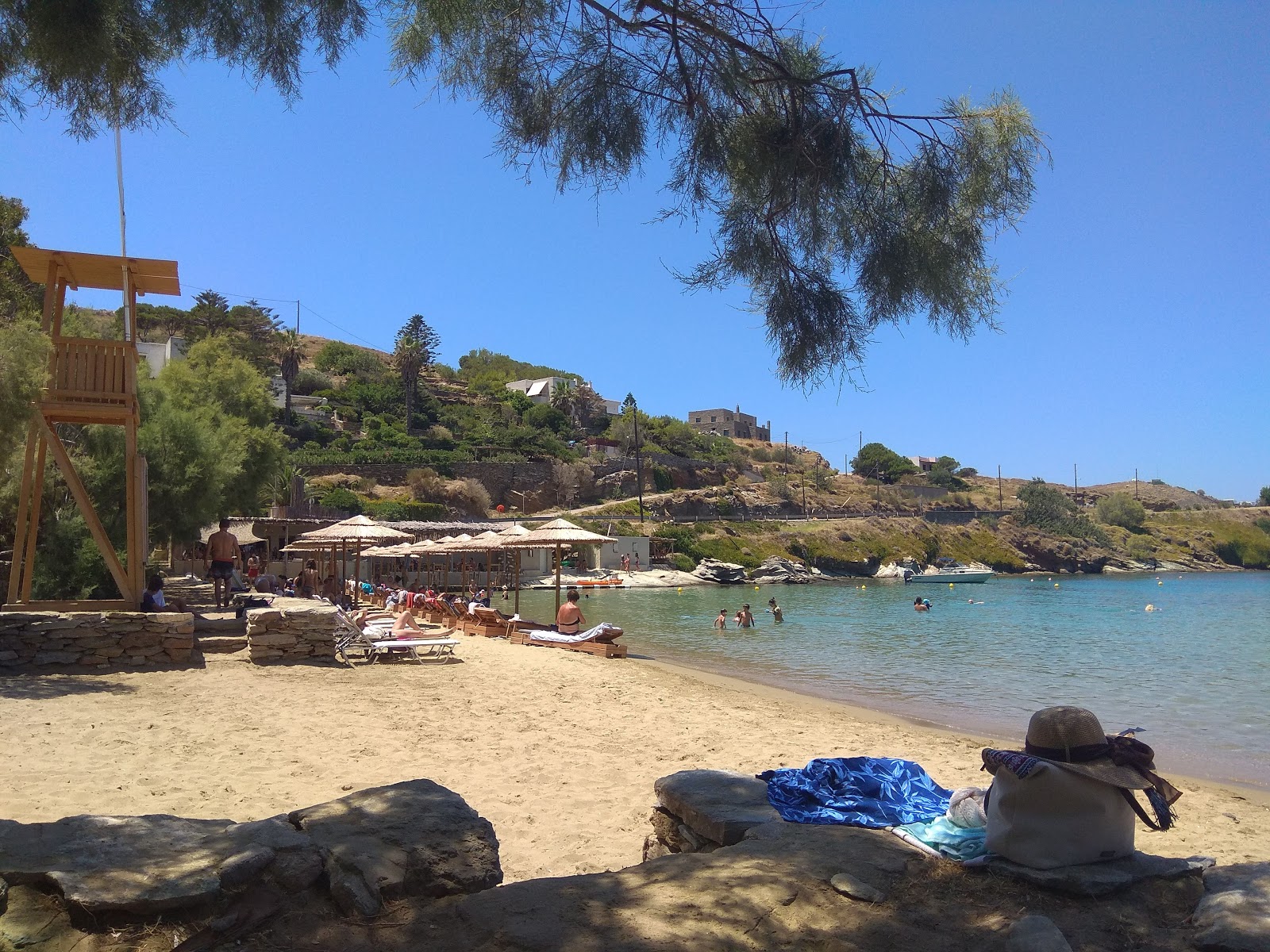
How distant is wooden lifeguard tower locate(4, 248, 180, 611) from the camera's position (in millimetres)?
8320

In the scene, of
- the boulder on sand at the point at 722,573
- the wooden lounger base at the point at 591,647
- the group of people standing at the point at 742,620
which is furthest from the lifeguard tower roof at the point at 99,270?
the boulder on sand at the point at 722,573

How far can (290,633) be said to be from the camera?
9.69 meters

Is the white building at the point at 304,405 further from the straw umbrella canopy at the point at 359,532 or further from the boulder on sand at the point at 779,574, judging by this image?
the straw umbrella canopy at the point at 359,532

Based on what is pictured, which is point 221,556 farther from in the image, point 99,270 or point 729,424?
point 729,424

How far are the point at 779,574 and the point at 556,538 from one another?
35571 millimetres

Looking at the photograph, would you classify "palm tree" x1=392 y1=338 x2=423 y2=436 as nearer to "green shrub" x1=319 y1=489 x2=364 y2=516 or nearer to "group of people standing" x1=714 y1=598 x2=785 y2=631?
"green shrub" x1=319 y1=489 x2=364 y2=516

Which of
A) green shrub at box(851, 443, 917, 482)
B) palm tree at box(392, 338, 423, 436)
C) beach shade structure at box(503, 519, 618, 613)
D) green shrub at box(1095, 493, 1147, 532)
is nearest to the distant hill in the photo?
green shrub at box(1095, 493, 1147, 532)

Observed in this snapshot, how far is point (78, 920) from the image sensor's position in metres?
2.24

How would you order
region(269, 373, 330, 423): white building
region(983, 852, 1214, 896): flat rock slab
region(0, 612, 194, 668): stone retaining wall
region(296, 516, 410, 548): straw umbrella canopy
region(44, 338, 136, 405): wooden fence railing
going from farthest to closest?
region(269, 373, 330, 423): white building < region(296, 516, 410, 548): straw umbrella canopy < region(44, 338, 136, 405): wooden fence railing < region(0, 612, 194, 668): stone retaining wall < region(983, 852, 1214, 896): flat rock slab

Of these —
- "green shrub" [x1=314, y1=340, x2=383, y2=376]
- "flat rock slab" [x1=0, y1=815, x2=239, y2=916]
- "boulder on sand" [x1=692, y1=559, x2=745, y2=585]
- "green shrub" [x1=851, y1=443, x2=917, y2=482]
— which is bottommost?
"boulder on sand" [x1=692, y1=559, x2=745, y2=585]

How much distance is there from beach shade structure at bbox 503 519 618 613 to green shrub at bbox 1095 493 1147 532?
85.5 m

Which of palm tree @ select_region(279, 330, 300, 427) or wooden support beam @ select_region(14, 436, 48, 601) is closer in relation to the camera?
wooden support beam @ select_region(14, 436, 48, 601)

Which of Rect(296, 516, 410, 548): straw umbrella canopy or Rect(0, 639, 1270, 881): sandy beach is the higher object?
Rect(296, 516, 410, 548): straw umbrella canopy

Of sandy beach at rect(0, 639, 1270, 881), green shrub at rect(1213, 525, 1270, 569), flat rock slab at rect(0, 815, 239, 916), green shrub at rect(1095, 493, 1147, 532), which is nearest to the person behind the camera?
flat rock slab at rect(0, 815, 239, 916)
